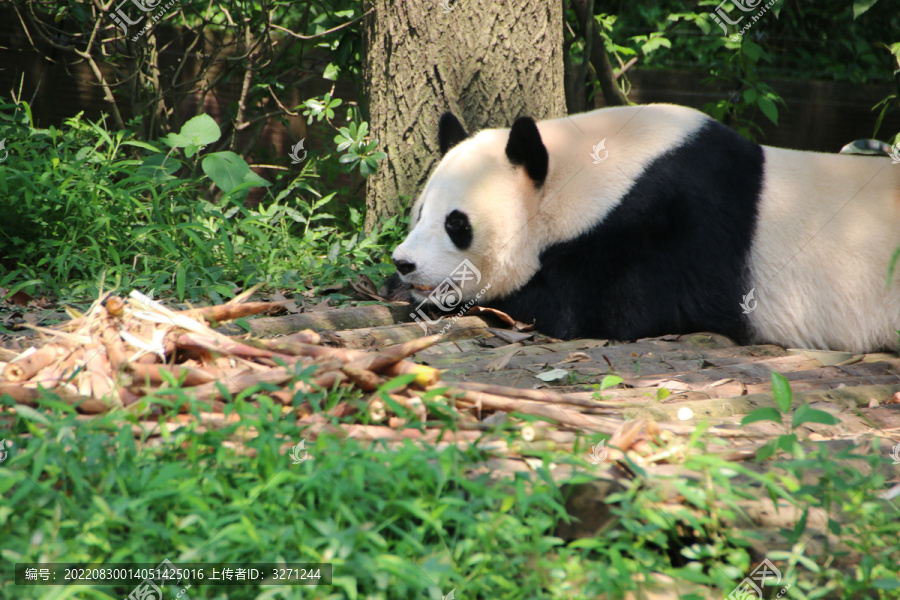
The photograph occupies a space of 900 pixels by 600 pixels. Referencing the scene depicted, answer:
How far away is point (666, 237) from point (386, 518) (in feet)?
7.95

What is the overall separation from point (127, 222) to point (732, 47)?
17.1 feet

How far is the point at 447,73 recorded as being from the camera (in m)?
4.76

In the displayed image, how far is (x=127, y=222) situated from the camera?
4.54m

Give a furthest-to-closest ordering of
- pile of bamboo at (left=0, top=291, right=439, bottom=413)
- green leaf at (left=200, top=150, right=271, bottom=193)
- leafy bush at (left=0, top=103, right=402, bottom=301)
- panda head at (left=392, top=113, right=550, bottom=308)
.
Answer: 1. green leaf at (left=200, top=150, right=271, bottom=193)
2. leafy bush at (left=0, top=103, right=402, bottom=301)
3. panda head at (left=392, top=113, right=550, bottom=308)
4. pile of bamboo at (left=0, top=291, right=439, bottom=413)

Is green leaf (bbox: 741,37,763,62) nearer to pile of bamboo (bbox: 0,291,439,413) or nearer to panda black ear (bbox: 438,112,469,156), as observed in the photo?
panda black ear (bbox: 438,112,469,156)

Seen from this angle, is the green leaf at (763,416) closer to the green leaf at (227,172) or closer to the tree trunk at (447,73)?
the tree trunk at (447,73)

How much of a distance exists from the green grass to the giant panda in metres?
1.83

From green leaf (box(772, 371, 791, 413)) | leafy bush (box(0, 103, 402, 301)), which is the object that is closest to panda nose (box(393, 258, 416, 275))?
leafy bush (box(0, 103, 402, 301))

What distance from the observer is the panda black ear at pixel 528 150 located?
12.1ft

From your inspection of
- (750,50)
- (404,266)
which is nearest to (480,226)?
(404,266)

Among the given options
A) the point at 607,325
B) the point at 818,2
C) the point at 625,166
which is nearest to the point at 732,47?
the point at 818,2

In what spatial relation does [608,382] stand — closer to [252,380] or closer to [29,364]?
[252,380]

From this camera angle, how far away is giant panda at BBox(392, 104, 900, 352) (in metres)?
3.71

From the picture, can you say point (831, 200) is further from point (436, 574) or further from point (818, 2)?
point (818, 2)
